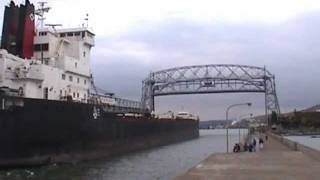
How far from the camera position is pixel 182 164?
3189 cm

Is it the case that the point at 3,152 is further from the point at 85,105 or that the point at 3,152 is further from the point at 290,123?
the point at 290,123

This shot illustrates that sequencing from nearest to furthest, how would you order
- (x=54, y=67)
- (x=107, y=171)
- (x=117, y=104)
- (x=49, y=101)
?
(x=107, y=171) < (x=49, y=101) < (x=54, y=67) < (x=117, y=104)

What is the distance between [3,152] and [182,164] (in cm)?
1137

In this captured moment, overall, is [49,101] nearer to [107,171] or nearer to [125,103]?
[107,171]

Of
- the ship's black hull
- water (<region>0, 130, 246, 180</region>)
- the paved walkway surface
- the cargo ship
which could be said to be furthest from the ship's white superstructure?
the paved walkway surface

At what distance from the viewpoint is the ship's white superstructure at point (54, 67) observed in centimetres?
2858

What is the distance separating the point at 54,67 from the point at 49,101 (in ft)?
16.9

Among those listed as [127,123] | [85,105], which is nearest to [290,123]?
[127,123]

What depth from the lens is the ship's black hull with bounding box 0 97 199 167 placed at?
992 inches

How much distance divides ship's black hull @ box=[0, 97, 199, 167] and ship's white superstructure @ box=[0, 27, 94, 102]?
2224mm

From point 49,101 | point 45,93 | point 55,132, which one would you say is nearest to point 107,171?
point 55,132

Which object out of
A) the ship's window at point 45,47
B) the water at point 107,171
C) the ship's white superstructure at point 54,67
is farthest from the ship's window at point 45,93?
the ship's window at point 45,47

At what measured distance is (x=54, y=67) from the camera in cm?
3178

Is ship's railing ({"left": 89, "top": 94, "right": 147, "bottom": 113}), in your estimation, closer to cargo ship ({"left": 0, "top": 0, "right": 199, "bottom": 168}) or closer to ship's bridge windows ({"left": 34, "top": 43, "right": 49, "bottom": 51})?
cargo ship ({"left": 0, "top": 0, "right": 199, "bottom": 168})
